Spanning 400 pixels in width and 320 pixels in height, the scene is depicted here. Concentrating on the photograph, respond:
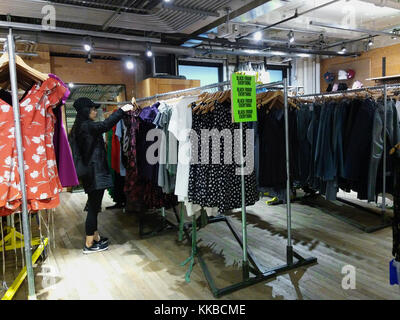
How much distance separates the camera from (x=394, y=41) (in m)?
7.99

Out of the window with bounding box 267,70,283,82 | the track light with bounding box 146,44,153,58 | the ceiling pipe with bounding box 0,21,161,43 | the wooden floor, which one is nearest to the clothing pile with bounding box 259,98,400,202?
the wooden floor

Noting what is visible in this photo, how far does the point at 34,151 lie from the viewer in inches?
78.0

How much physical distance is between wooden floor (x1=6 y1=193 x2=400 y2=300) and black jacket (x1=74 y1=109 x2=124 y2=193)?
0.82m

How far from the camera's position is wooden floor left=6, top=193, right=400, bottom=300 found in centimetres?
265

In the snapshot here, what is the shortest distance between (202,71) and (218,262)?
6477mm

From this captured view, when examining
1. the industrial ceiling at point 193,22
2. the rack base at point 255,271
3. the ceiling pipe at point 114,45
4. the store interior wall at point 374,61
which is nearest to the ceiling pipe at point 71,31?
the industrial ceiling at point 193,22

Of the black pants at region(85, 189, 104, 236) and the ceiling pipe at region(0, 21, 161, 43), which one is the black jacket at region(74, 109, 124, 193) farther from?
the ceiling pipe at region(0, 21, 161, 43)

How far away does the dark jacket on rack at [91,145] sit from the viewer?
332 centimetres

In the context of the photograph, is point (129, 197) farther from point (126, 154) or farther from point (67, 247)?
point (67, 247)

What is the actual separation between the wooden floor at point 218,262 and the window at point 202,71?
4937 millimetres

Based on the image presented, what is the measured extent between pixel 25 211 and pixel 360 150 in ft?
10.3

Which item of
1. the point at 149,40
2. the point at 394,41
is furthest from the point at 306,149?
the point at 394,41

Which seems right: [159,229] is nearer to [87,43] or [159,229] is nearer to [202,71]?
[87,43]

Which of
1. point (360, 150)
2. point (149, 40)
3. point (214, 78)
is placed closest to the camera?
point (360, 150)
